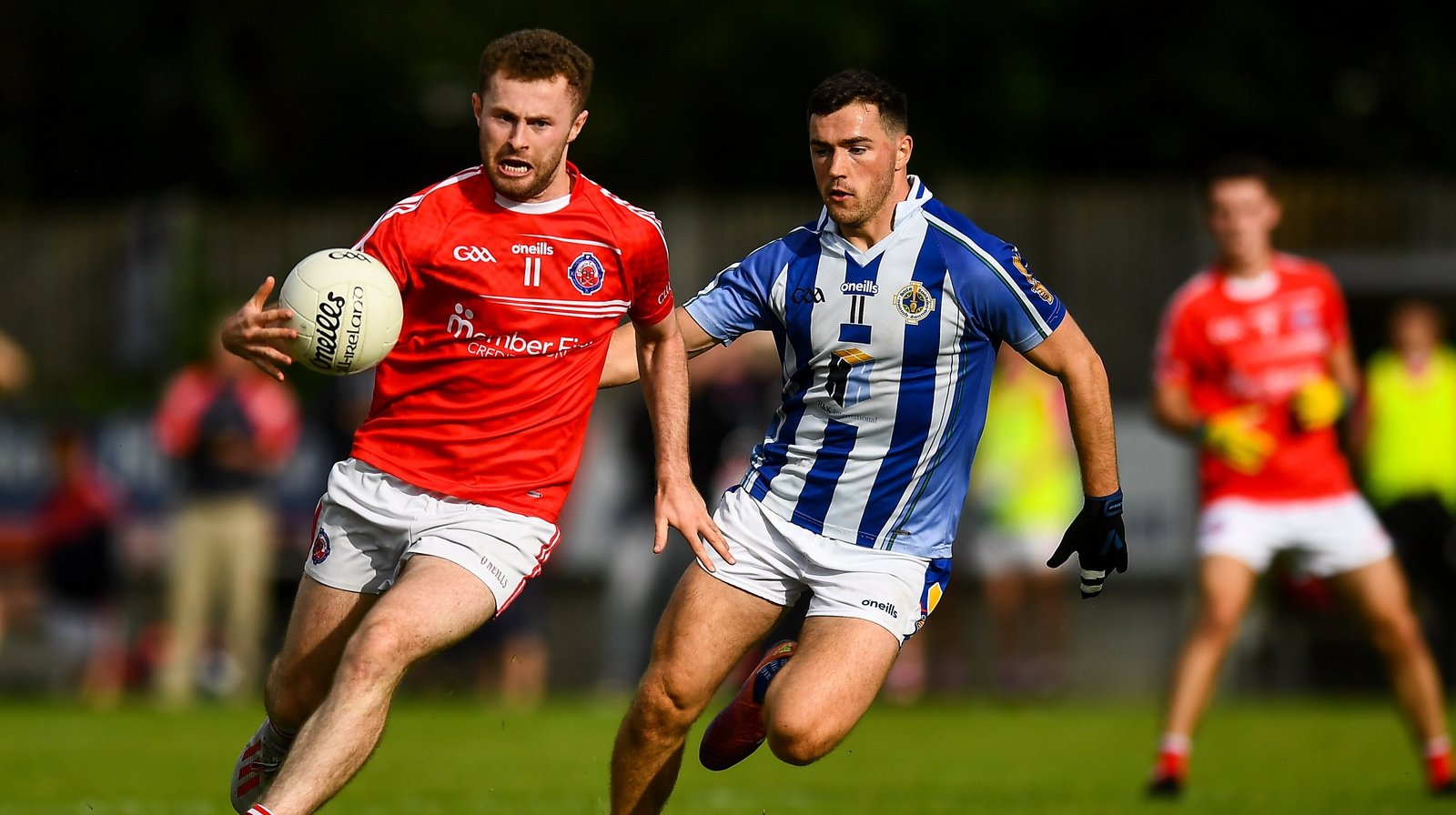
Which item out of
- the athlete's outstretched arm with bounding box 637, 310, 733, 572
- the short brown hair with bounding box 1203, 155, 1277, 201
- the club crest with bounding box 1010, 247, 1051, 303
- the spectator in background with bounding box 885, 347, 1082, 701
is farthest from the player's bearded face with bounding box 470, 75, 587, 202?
the spectator in background with bounding box 885, 347, 1082, 701

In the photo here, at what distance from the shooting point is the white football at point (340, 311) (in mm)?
5648

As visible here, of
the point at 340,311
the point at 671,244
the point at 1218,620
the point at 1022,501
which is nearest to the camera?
the point at 340,311

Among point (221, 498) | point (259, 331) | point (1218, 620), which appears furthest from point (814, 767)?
point (221, 498)

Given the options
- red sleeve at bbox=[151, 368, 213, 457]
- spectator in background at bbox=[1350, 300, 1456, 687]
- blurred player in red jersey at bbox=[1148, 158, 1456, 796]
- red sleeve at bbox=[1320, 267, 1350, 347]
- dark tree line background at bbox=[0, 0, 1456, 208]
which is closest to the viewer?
blurred player in red jersey at bbox=[1148, 158, 1456, 796]

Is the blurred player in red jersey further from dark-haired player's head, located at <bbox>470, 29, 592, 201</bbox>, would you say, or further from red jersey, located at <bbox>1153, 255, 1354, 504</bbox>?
dark-haired player's head, located at <bbox>470, 29, 592, 201</bbox>

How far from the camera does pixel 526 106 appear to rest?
19.3 ft

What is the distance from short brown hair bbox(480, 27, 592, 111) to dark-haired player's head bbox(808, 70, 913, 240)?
2.44 ft

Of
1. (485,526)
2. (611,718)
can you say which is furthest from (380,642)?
(611,718)

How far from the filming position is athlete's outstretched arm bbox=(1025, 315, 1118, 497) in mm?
5949

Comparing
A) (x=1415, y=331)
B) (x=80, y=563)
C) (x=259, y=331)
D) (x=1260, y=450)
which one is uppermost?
(x=259, y=331)

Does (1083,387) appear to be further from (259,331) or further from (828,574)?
(259,331)

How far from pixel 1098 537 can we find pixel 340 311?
2.39 meters

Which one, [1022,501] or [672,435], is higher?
[672,435]

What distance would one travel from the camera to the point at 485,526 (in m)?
5.98
